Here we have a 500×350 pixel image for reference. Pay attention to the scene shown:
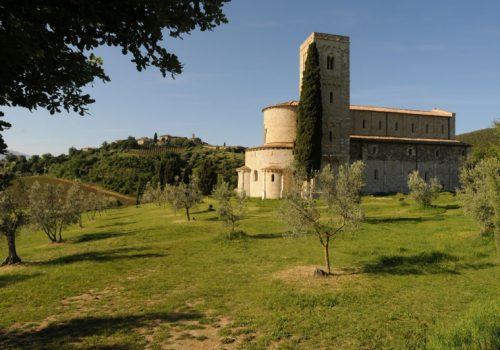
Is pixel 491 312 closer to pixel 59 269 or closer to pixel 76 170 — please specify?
pixel 59 269

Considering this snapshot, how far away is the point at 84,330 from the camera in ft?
34.3

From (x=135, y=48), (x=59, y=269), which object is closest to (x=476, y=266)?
(x=135, y=48)

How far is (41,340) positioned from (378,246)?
1740 centimetres

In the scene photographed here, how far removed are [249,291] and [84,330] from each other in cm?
596

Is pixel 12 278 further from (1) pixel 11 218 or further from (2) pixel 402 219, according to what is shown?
(2) pixel 402 219

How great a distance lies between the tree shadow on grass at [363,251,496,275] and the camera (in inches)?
624

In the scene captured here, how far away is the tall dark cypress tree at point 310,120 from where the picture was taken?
141 feet

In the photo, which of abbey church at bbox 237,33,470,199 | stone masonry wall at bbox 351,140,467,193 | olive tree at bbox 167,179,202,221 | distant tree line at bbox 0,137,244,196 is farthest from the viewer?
distant tree line at bbox 0,137,244,196

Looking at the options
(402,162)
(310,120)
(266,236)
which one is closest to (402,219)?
(266,236)

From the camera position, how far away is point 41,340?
32.1 feet

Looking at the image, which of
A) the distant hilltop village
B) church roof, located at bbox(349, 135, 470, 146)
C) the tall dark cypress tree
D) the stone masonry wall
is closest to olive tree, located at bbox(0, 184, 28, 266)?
the tall dark cypress tree

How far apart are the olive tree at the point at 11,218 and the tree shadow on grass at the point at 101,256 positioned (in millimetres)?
2188

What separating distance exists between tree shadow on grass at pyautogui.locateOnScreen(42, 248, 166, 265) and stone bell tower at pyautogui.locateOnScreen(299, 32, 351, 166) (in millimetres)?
32601

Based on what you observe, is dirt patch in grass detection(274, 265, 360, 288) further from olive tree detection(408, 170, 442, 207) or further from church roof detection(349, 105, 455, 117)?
church roof detection(349, 105, 455, 117)
